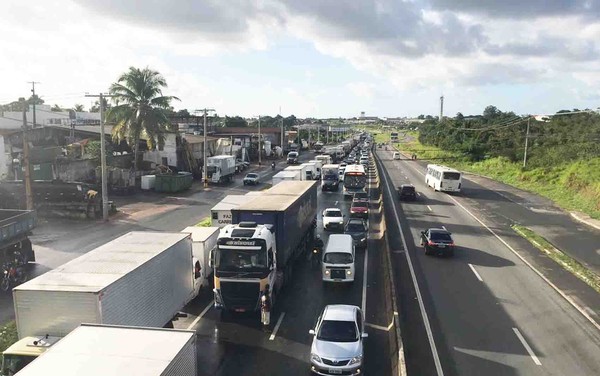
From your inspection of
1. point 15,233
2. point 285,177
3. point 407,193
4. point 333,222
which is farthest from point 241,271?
point 407,193

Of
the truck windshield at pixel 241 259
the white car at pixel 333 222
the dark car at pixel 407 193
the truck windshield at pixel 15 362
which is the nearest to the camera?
the truck windshield at pixel 15 362

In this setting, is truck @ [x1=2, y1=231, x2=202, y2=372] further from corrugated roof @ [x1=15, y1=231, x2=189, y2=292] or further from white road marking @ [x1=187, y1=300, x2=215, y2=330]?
white road marking @ [x1=187, y1=300, x2=215, y2=330]

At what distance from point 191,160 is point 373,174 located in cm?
2644

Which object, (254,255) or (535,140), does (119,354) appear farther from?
(535,140)

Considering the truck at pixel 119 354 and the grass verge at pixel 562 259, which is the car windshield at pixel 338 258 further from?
the truck at pixel 119 354

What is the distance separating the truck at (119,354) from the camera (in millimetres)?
9266

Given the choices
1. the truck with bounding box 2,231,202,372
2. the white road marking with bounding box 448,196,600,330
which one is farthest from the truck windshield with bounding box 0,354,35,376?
the white road marking with bounding box 448,196,600,330

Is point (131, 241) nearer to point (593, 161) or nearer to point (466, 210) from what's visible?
point (466, 210)

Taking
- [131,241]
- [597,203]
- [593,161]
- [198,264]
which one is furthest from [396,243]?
[593,161]

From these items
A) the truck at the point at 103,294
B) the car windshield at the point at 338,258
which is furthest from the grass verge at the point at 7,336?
the car windshield at the point at 338,258

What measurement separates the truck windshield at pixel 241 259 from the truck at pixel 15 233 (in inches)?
452

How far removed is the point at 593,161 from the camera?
58875mm

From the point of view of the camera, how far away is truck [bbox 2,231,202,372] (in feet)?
40.8

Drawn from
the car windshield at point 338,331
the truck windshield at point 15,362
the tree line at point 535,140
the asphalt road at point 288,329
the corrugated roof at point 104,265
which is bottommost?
the asphalt road at point 288,329
